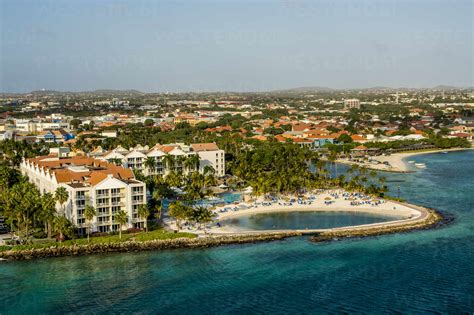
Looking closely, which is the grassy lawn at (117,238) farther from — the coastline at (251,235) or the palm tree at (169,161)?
the palm tree at (169,161)

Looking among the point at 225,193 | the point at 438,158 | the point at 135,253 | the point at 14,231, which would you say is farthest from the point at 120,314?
the point at 438,158

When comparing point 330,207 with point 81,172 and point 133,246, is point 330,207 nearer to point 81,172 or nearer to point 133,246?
point 133,246

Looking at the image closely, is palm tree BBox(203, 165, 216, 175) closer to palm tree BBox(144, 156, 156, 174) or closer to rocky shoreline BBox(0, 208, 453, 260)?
palm tree BBox(144, 156, 156, 174)

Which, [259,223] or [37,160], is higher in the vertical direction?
[37,160]

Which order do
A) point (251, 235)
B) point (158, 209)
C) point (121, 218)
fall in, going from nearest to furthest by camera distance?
point (121, 218)
point (251, 235)
point (158, 209)

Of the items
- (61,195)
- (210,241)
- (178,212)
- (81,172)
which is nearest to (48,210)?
(61,195)

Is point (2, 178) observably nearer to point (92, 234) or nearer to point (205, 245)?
point (92, 234)

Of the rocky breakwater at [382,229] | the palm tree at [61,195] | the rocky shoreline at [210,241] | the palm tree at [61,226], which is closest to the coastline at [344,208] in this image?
the rocky breakwater at [382,229]
